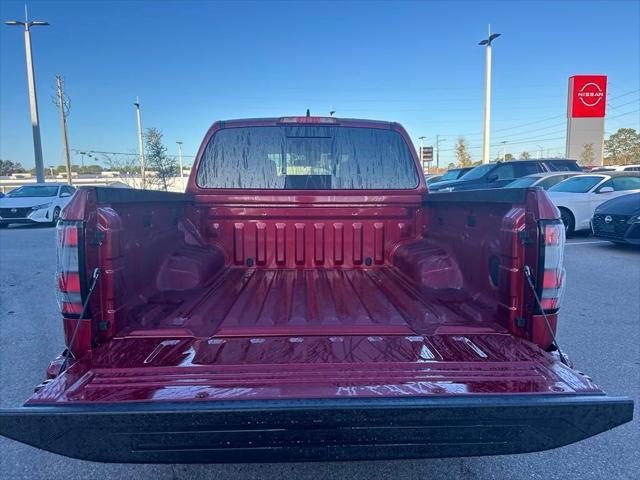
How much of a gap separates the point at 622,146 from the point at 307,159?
51877 millimetres

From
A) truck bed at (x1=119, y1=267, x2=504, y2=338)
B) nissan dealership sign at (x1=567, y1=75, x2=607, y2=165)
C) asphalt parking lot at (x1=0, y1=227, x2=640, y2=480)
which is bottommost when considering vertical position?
asphalt parking lot at (x1=0, y1=227, x2=640, y2=480)

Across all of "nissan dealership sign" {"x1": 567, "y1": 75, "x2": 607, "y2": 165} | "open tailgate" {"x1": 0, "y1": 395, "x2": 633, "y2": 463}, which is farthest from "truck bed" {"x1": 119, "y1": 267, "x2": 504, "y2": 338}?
"nissan dealership sign" {"x1": 567, "y1": 75, "x2": 607, "y2": 165}

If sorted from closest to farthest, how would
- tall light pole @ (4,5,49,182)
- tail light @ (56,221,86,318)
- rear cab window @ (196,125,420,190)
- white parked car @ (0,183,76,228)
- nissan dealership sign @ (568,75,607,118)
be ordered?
tail light @ (56,221,86,318) → rear cab window @ (196,125,420,190) → white parked car @ (0,183,76,228) → tall light pole @ (4,5,49,182) → nissan dealership sign @ (568,75,607,118)

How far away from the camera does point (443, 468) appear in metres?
2.54

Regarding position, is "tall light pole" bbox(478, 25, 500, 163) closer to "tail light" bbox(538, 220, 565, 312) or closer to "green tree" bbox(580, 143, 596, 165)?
"green tree" bbox(580, 143, 596, 165)

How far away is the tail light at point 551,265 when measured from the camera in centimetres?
202

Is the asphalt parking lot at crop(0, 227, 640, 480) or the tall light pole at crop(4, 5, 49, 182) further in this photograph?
the tall light pole at crop(4, 5, 49, 182)

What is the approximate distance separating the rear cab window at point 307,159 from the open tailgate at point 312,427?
90.0 inches

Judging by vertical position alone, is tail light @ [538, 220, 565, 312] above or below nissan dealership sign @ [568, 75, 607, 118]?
below

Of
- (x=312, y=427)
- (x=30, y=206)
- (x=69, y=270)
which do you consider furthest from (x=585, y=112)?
(x=69, y=270)

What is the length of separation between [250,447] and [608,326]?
15.2 feet

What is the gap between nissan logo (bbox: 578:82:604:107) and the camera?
3039cm

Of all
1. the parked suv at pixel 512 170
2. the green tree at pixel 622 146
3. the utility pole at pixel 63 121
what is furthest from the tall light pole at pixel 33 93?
the green tree at pixel 622 146

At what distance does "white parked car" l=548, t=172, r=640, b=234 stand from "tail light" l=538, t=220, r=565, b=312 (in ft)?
32.2
